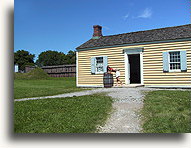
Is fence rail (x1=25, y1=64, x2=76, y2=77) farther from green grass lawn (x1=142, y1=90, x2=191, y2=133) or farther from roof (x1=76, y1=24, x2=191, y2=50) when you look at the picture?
green grass lawn (x1=142, y1=90, x2=191, y2=133)

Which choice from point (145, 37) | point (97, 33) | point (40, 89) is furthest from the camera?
point (97, 33)

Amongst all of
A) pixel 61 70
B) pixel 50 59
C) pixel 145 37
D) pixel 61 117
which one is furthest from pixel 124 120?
pixel 50 59

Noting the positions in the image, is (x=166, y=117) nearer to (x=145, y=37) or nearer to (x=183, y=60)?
(x=183, y=60)

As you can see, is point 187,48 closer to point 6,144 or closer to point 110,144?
point 110,144

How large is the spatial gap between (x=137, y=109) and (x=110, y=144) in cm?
198

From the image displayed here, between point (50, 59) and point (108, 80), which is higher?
point (50, 59)

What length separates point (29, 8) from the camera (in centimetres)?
502

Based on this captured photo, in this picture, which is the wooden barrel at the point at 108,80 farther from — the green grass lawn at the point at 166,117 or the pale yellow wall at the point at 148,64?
the green grass lawn at the point at 166,117

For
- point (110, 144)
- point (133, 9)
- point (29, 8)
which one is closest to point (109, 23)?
point (133, 9)

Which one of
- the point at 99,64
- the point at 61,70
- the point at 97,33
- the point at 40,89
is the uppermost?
the point at 97,33

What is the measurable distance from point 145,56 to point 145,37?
1.16m

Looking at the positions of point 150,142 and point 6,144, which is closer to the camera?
point 150,142

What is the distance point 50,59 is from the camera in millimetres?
38188

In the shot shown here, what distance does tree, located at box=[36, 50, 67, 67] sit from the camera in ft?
122
